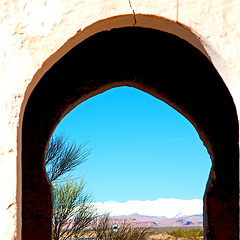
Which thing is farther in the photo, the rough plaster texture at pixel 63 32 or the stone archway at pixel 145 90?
the stone archway at pixel 145 90

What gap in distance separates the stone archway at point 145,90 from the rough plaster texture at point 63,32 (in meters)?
2.15

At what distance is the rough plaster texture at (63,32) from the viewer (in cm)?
328

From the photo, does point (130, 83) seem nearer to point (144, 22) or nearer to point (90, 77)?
point (90, 77)

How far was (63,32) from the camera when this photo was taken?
10.9 ft

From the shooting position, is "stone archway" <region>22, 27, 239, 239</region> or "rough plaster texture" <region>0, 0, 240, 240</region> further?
Result: "stone archway" <region>22, 27, 239, 239</region>

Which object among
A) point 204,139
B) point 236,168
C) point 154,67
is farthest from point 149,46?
point 236,168

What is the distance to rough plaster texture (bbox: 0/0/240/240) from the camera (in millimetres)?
3277

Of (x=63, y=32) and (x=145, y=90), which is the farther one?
(x=145, y=90)

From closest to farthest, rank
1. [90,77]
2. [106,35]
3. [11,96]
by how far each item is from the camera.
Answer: [11,96] < [106,35] < [90,77]

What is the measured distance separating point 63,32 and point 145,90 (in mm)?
2804

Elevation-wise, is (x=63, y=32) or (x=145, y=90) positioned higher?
(x=145, y=90)

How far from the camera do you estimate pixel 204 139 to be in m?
5.92

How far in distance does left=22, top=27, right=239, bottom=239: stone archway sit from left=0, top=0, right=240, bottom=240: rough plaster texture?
2154 mm

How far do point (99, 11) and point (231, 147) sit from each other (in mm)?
2895
